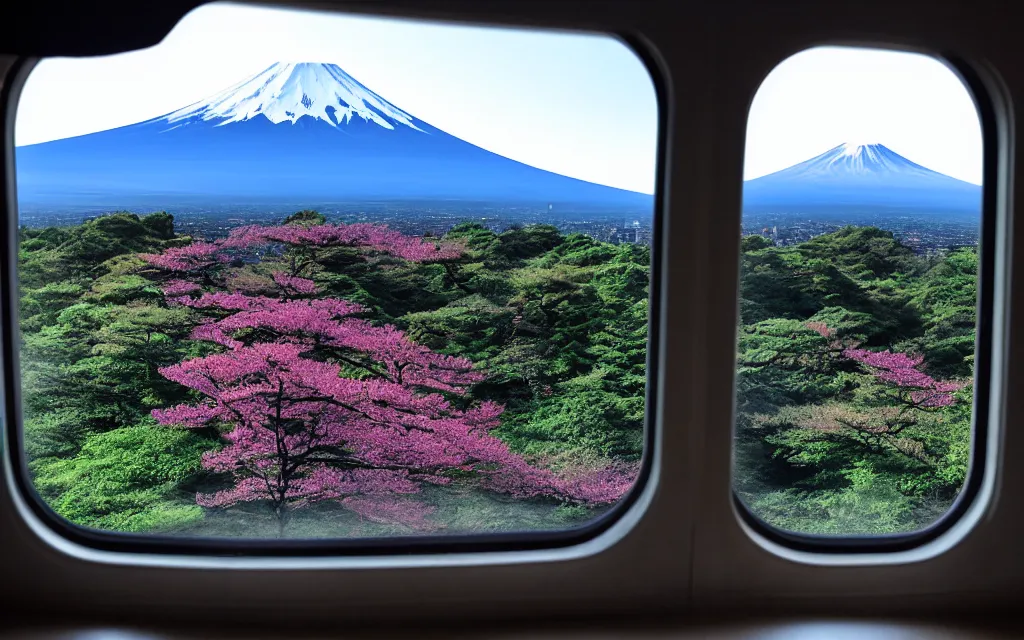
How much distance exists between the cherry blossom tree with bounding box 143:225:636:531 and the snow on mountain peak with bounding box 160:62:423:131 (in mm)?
315

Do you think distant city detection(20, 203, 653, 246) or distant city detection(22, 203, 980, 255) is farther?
distant city detection(20, 203, 653, 246)

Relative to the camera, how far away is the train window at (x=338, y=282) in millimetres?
1510

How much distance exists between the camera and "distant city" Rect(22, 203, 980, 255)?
156cm

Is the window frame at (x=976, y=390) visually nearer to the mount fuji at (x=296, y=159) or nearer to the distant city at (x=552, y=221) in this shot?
the distant city at (x=552, y=221)

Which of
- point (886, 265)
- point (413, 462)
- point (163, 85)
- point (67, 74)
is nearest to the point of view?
point (67, 74)

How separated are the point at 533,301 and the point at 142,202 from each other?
1110 mm

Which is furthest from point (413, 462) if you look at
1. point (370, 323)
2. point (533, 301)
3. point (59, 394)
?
point (59, 394)

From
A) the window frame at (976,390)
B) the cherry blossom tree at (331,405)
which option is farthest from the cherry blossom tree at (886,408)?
the cherry blossom tree at (331,405)

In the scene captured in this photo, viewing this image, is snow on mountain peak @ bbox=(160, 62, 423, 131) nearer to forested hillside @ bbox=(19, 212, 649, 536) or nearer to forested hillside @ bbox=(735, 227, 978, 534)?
forested hillside @ bbox=(19, 212, 649, 536)

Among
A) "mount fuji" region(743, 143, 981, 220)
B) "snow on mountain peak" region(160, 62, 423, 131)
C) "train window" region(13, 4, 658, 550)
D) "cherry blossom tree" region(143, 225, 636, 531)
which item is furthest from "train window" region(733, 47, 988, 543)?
"snow on mountain peak" region(160, 62, 423, 131)

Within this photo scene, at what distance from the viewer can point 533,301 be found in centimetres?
182

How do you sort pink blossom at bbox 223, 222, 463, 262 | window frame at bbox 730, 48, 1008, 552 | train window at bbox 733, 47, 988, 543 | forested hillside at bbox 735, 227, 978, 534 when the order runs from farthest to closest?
pink blossom at bbox 223, 222, 463, 262
forested hillside at bbox 735, 227, 978, 534
train window at bbox 733, 47, 988, 543
window frame at bbox 730, 48, 1008, 552

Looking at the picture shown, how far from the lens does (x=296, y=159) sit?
1.72 m

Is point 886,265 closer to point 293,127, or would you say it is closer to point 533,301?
point 533,301
